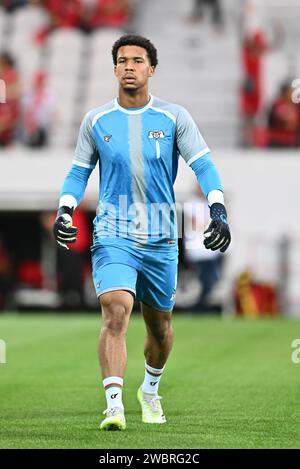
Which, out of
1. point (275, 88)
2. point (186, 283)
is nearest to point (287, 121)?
point (275, 88)

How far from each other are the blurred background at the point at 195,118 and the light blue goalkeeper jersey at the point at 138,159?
44.3 feet

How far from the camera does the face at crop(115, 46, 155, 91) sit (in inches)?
316

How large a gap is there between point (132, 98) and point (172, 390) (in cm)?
326

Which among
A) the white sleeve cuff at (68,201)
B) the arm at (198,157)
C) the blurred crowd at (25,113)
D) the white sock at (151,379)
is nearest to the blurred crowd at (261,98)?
the blurred crowd at (25,113)

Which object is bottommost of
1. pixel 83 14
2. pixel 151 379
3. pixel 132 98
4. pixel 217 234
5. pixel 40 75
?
pixel 151 379

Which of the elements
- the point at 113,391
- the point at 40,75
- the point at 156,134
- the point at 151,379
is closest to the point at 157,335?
the point at 151,379

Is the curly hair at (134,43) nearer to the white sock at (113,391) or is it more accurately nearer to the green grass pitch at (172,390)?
the white sock at (113,391)

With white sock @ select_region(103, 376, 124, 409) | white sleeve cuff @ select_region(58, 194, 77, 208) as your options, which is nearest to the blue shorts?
white sleeve cuff @ select_region(58, 194, 77, 208)

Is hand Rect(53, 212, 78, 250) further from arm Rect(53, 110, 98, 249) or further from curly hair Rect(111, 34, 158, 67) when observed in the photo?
curly hair Rect(111, 34, 158, 67)

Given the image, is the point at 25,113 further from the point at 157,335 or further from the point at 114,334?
the point at 114,334

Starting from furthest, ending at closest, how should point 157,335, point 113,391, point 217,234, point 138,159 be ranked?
point 157,335 → point 138,159 → point 217,234 → point 113,391

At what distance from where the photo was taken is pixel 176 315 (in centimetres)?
2320

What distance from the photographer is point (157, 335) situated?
8.45 meters

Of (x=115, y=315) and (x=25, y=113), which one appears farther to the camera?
(x=25, y=113)
